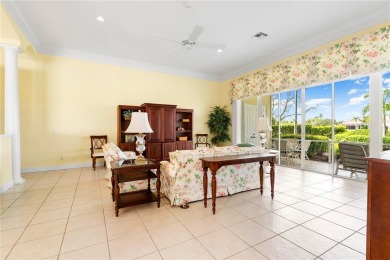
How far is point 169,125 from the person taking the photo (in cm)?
575

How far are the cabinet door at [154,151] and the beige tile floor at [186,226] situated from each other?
2072 millimetres

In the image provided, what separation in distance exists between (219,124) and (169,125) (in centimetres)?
202

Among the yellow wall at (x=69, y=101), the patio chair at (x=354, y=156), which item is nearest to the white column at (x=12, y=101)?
the yellow wall at (x=69, y=101)

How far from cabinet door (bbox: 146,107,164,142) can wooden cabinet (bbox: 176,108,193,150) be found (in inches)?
28.7

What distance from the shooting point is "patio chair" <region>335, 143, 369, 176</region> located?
3777mm

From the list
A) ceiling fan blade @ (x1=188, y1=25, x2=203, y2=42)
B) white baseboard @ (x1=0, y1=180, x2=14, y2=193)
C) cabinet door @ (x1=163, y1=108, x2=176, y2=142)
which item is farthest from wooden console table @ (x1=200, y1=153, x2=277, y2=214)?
white baseboard @ (x1=0, y1=180, x2=14, y2=193)

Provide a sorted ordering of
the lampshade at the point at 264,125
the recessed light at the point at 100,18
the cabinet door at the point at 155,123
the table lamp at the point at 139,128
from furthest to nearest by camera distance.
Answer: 1. the cabinet door at the point at 155,123
2. the lampshade at the point at 264,125
3. the recessed light at the point at 100,18
4. the table lamp at the point at 139,128

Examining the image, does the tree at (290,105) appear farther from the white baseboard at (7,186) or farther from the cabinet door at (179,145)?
the white baseboard at (7,186)

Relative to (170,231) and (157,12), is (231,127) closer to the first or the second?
(157,12)

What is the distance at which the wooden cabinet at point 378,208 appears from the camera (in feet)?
4.08

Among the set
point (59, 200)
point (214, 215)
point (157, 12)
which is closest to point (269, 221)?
point (214, 215)

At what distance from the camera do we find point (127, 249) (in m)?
1.78

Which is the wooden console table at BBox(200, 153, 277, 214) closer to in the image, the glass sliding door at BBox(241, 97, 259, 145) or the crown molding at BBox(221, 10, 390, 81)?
the crown molding at BBox(221, 10, 390, 81)

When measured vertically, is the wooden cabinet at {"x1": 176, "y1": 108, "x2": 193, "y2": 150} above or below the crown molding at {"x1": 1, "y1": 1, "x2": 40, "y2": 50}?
below
